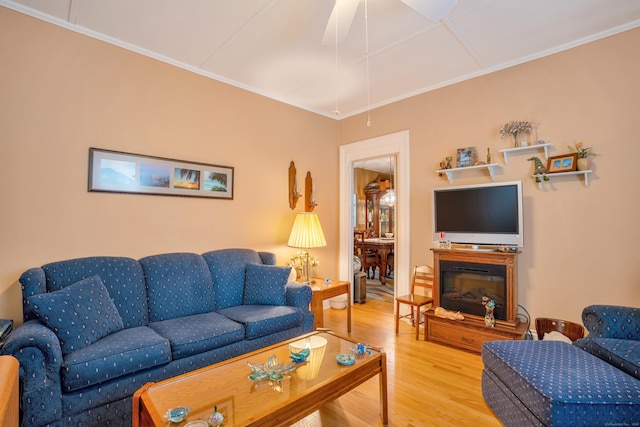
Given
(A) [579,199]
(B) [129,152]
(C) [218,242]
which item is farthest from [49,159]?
(A) [579,199]

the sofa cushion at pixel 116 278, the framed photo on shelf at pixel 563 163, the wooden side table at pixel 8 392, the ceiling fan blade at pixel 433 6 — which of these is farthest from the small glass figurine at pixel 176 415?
the framed photo on shelf at pixel 563 163

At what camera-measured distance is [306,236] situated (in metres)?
3.54

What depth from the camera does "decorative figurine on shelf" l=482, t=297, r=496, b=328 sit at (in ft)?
9.18

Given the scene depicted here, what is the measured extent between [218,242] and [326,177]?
1.87 m

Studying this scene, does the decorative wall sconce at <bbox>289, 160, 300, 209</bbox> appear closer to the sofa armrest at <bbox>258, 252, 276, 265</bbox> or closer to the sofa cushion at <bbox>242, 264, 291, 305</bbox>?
the sofa armrest at <bbox>258, 252, 276, 265</bbox>

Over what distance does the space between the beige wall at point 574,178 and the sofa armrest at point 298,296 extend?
2082 millimetres

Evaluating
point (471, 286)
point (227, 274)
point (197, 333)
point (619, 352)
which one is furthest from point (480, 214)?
point (197, 333)

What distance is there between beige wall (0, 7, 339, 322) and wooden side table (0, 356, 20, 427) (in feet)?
4.02

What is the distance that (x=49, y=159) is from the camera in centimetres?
238

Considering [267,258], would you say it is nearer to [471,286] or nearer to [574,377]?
[471,286]

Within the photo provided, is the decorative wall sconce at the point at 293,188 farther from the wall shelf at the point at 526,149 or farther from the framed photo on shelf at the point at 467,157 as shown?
the wall shelf at the point at 526,149

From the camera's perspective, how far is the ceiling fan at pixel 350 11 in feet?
5.57

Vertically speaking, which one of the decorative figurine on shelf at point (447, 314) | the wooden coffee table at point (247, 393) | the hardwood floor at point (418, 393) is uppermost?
the wooden coffee table at point (247, 393)

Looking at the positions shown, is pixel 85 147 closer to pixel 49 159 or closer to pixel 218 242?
pixel 49 159
